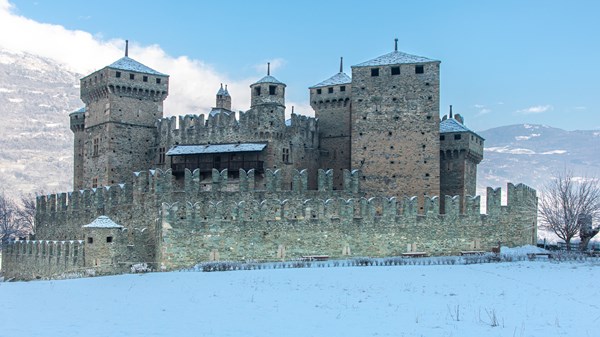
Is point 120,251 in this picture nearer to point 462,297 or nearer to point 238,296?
point 238,296

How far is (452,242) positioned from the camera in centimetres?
3753

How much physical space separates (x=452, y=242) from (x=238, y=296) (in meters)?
15.6

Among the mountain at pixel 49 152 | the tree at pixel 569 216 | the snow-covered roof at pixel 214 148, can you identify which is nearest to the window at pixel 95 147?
the snow-covered roof at pixel 214 148

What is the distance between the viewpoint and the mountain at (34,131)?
453 feet

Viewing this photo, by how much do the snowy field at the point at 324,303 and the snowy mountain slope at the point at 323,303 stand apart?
0.03 m

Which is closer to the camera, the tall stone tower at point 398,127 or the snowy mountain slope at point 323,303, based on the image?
the snowy mountain slope at point 323,303

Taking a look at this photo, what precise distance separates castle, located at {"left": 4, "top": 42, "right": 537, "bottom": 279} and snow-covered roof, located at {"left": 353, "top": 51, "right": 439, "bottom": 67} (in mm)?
114

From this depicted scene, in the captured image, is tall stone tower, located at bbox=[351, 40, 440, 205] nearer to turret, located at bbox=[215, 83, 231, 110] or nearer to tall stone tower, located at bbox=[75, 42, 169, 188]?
tall stone tower, located at bbox=[75, 42, 169, 188]

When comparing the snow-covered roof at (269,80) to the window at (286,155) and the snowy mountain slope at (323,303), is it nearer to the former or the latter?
the window at (286,155)

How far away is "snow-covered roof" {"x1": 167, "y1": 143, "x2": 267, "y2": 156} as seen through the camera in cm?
4409

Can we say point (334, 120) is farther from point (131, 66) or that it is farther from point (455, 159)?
point (131, 66)

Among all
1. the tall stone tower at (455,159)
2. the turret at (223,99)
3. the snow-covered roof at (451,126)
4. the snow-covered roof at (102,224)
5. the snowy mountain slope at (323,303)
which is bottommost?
the snowy mountain slope at (323,303)

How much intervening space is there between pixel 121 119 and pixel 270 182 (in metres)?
13.5

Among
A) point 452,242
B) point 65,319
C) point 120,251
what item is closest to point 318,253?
point 452,242
